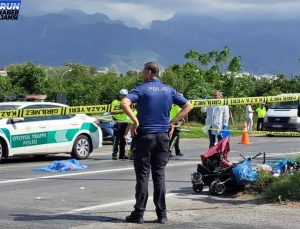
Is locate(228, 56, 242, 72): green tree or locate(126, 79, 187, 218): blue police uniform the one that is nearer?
locate(126, 79, 187, 218): blue police uniform

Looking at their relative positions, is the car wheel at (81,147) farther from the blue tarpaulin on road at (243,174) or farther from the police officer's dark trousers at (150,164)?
the police officer's dark trousers at (150,164)

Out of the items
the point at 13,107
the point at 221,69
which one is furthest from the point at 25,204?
the point at 221,69

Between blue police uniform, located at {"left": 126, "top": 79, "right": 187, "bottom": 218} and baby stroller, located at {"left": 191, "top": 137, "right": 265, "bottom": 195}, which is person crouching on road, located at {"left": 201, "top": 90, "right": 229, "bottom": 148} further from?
blue police uniform, located at {"left": 126, "top": 79, "right": 187, "bottom": 218}

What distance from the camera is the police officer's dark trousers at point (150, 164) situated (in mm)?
8086

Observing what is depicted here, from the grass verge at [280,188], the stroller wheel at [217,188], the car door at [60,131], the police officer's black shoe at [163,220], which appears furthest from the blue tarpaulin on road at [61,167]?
the police officer's black shoe at [163,220]

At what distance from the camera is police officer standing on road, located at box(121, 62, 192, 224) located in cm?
808

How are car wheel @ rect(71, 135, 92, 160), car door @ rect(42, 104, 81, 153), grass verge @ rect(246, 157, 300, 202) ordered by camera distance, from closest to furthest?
1. grass verge @ rect(246, 157, 300, 202)
2. car door @ rect(42, 104, 81, 153)
3. car wheel @ rect(71, 135, 92, 160)

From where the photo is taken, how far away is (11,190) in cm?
1114

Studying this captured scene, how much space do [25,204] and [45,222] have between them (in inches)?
59.7

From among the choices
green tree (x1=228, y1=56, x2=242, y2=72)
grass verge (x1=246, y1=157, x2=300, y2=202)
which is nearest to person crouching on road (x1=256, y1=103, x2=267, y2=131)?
green tree (x1=228, y1=56, x2=242, y2=72)

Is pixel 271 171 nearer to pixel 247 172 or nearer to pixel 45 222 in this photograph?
pixel 247 172

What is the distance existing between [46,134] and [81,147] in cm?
130

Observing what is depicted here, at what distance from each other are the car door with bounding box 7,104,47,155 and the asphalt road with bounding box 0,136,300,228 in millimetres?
1121

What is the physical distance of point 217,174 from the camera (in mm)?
10500
